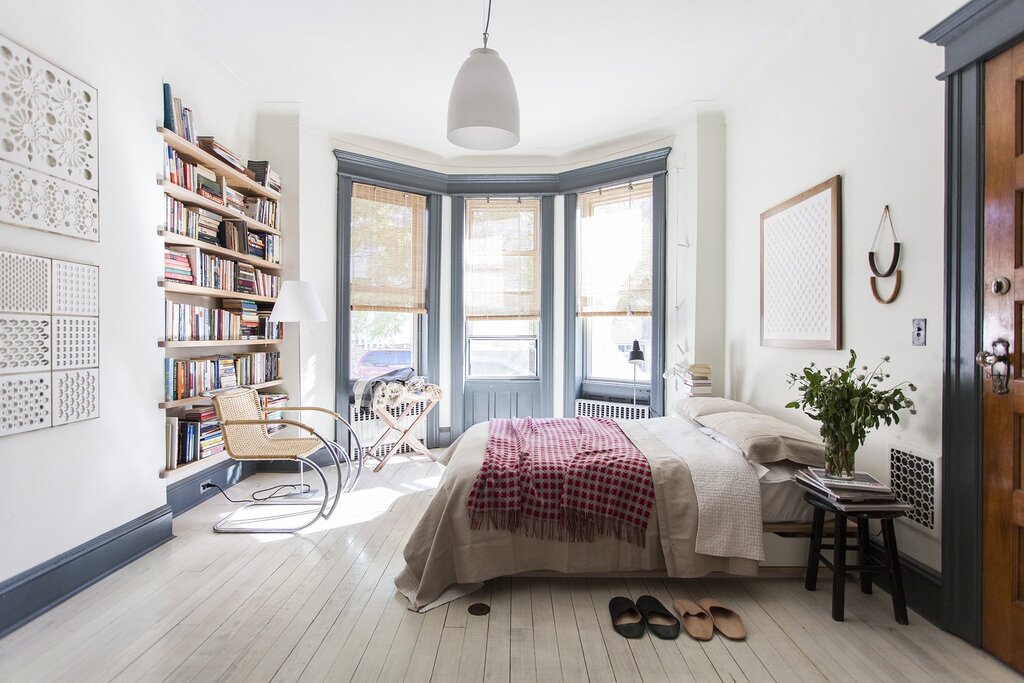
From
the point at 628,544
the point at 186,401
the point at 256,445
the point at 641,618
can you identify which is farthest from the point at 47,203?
the point at 641,618

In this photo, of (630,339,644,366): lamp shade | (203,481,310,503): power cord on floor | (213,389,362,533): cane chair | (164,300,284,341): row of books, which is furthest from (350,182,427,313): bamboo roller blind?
(630,339,644,366): lamp shade

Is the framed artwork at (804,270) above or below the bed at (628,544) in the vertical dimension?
above

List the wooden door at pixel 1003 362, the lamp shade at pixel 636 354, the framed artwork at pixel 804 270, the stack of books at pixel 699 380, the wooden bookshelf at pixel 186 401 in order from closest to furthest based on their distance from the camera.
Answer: the wooden door at pixel 1003 362 → the framed artwork at pixel 804 270 → the wooden bookshelf at pixel 186 401 → the stack of books at pixel 699 380 → the lamp shade at pixel 636 354

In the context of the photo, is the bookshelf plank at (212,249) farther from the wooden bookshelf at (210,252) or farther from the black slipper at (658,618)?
the black slipper at (658,618)

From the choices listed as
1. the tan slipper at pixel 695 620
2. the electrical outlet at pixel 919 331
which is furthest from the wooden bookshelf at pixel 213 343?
the electrical outlet at pixel 919 331

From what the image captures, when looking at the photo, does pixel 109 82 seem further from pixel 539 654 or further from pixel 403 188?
pixel 539 654

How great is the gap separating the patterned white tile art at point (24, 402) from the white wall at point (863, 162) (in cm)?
368

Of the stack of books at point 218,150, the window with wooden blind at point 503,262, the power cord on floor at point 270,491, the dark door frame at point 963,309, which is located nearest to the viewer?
the dark door frame at point 963,309

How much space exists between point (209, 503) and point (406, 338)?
218 centimetres

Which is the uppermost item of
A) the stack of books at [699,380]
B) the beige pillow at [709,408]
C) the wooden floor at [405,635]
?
the stack of books at [699,380]

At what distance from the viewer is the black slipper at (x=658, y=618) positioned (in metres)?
2.00

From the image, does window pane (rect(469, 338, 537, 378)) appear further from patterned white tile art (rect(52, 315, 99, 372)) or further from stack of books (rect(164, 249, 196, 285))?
patterned white tile art (rect(52, 315, 99, 372))

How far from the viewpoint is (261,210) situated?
3967 millimetres

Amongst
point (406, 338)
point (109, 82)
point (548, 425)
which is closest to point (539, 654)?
point (548, 425)
